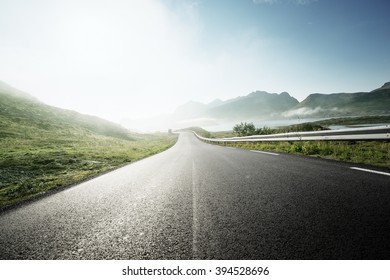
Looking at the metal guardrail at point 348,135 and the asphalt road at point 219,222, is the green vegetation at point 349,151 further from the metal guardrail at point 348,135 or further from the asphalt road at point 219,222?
the asphalt road at point 219,222

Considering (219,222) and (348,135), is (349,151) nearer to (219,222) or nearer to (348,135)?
(348,135)

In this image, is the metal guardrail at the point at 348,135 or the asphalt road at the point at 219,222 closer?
the asphalt road at the point at 219,222

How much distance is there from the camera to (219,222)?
3.04m

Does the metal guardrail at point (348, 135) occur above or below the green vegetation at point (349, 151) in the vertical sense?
above

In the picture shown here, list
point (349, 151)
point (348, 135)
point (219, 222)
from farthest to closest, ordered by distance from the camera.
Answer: point (349, 151) → point (348, 135) → point (219, 222)

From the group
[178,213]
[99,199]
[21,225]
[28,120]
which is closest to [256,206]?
[178,213]

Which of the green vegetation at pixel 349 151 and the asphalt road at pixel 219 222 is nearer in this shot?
the asphalt road at pixel 219 222

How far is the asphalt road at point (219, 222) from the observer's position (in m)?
2.26

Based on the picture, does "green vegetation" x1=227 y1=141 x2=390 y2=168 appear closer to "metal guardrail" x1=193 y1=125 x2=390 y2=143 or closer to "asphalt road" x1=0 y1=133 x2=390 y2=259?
"metal guardrail" x1=193 y1=125 x2=390 y2=143

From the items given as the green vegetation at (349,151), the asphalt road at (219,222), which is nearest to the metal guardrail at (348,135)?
the green vegetation at (349,151)

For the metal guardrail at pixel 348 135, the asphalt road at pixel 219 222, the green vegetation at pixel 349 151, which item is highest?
the metal guardrail at pixel 348 135

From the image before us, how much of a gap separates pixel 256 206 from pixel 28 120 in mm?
47253

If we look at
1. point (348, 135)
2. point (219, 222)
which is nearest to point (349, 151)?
point (348, 135)
